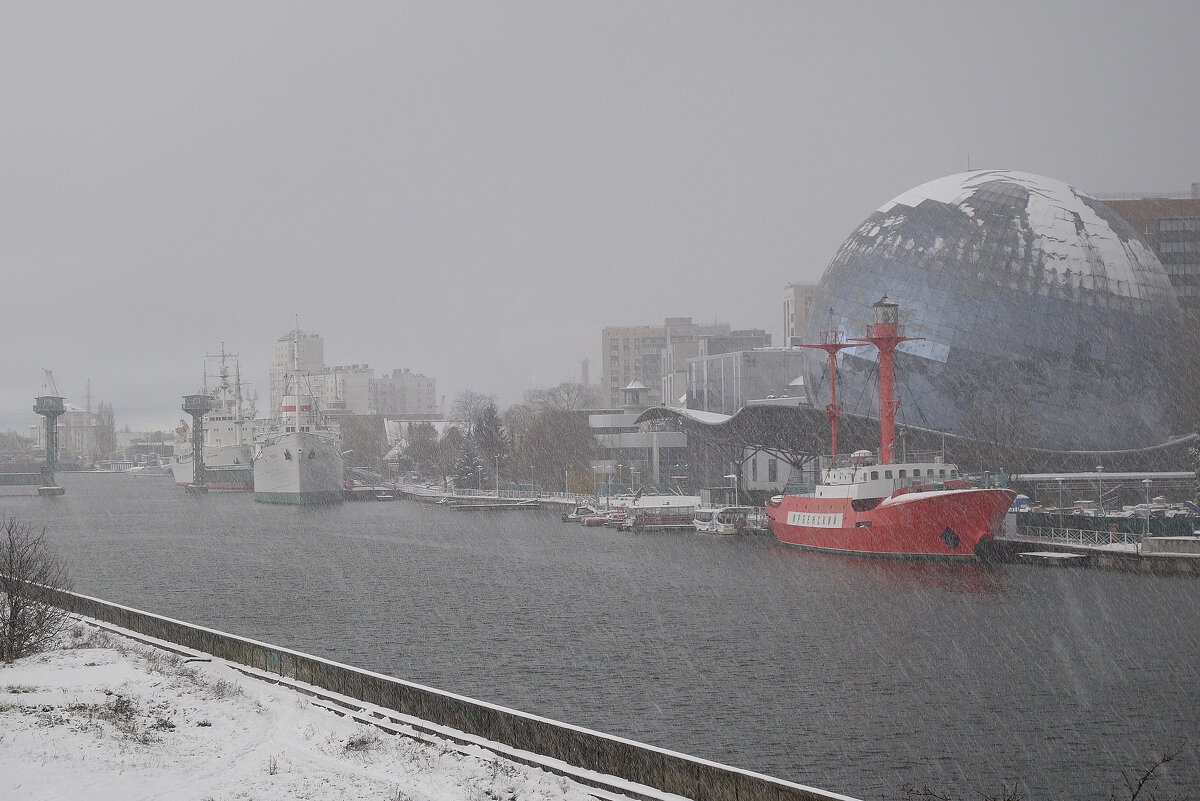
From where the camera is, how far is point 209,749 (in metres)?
16.2

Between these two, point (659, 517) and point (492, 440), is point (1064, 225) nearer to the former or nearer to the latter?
point (659, 517)

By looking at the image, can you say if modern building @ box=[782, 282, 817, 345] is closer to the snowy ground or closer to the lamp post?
the lamp post

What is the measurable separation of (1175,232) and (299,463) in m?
79.7

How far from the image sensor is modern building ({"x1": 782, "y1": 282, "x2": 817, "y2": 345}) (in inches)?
5999

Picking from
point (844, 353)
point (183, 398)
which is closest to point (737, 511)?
point (844, 353)

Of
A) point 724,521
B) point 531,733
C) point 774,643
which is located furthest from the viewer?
point 724,521

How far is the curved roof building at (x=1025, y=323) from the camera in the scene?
62125 mm

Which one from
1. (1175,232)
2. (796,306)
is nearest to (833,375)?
(1175,232)

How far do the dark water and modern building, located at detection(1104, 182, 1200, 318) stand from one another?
193 ft

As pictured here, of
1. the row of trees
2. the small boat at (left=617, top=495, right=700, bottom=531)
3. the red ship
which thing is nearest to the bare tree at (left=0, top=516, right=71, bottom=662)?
the red ship

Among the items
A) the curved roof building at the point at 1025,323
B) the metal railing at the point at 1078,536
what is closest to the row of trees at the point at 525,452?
the curved roof building at the point at 1025,323

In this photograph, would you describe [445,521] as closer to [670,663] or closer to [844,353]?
[844,353]

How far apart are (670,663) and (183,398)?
120 m

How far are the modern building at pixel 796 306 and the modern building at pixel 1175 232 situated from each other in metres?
58.2
